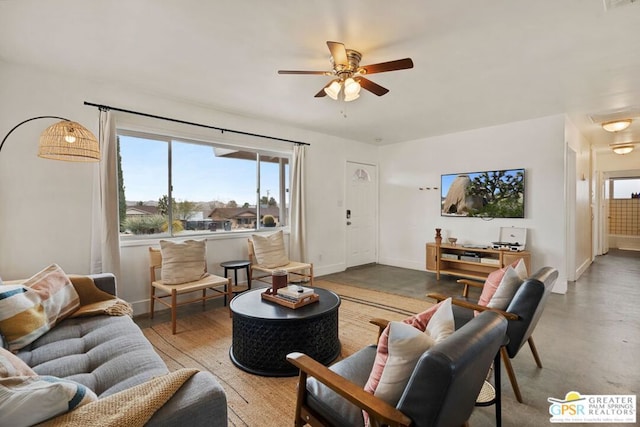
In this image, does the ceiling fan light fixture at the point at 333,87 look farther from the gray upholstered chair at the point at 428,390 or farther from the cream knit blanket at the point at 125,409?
the cream knit blanket at the point at 125,409

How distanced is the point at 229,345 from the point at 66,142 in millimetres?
2230

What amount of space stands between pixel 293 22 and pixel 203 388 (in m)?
2.31

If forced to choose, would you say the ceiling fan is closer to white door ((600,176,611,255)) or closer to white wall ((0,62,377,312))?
white wall ((0,62,377,312))

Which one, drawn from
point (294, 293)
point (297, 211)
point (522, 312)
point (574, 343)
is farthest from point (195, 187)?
point (574, 343)

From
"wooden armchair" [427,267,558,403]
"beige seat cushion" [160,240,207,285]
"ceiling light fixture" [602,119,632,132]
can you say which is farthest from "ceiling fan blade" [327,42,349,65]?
"ceiling light fixture" [602,119,632,132]

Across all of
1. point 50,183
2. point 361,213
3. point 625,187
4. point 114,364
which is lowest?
point 114,364

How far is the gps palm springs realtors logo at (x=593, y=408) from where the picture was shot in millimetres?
1829

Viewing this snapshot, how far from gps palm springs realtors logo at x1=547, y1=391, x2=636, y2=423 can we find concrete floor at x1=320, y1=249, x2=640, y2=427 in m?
0.04

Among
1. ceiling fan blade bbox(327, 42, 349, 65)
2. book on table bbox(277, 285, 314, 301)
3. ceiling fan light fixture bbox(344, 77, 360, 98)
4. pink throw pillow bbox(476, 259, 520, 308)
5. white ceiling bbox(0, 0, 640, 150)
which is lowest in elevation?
book on table bbox(277, 285, 314, 301)

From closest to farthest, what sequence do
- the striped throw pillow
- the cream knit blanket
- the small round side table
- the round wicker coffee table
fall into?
the cream knit blanket < the striped throw pillow < the round wicker coffee table < the small round side table

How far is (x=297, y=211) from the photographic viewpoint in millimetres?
4973

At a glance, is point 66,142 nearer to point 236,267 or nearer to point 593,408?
point 236,267

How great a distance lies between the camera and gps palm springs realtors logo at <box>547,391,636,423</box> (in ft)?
6.00

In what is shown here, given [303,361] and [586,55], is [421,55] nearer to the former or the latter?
[586,55]
